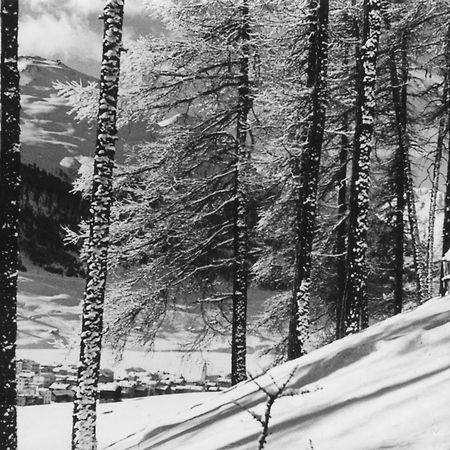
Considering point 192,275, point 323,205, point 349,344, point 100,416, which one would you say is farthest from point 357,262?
point 100,416

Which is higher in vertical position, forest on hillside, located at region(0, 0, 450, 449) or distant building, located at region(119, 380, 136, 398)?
forest on hillside, located at region(0, 0, 450, 449)

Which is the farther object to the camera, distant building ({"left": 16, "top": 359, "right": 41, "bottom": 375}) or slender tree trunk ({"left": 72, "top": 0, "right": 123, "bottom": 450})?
distant building ({"left": 16, "top": 359, "right": 41, "bottom": 375})

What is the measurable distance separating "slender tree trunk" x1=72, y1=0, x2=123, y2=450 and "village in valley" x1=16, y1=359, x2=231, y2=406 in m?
10.6

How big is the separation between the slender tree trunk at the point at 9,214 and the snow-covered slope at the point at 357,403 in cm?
190

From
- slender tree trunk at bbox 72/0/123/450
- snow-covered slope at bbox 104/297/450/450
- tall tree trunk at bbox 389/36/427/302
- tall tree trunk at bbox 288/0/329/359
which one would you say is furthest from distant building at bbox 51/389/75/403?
snow-covered slope at bbox 104/297/450/450

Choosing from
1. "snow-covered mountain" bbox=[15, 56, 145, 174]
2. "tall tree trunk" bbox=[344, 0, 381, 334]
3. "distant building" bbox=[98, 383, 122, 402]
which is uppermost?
"snow-covered mountain" bbox=[15, 56, 145, 174]

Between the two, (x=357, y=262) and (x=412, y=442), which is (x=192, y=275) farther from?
(x=412, y=442)

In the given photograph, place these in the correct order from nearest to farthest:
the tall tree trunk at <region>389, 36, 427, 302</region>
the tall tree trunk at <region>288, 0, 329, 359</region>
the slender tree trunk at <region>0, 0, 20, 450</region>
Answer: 1. the slender tree trunk at <region>0, 0, 20, 450</region>
2. the tall tree trunk at <region>288, 0, 329, 359</region>
3. the tall tree trunk at <region>389, 36, 427, 302</region>

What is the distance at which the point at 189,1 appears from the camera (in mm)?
12562

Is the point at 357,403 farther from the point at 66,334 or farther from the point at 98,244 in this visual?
the point at 66,334

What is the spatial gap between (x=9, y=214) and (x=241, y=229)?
6.57 metres

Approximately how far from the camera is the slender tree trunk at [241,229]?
41.6 feet

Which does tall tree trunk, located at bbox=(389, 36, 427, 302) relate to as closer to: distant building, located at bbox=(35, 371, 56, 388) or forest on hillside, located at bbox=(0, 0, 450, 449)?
forest on hillside, located at bbox=(0, 0, 450, 449)

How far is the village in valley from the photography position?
72.3 feet
